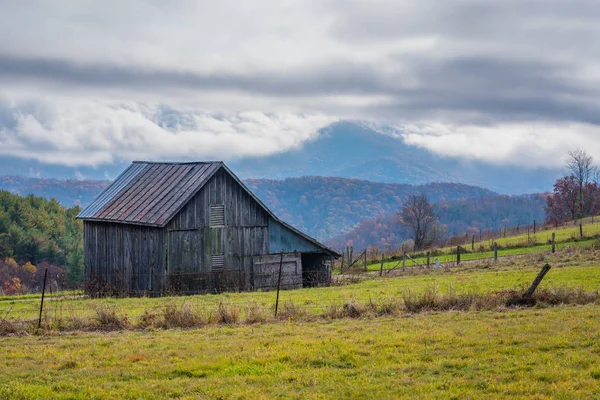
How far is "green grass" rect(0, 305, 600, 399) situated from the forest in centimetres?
7394

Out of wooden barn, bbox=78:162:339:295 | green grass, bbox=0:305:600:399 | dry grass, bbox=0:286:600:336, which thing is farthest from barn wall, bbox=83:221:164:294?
green grass, bbox=0:305:600:399

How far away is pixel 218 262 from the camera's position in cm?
4003

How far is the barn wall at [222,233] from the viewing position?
3872cm

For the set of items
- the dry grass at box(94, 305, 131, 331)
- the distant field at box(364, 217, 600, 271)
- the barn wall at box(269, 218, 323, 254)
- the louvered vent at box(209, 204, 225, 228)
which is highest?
the louvered vent at box(209, 204, 225, 228)

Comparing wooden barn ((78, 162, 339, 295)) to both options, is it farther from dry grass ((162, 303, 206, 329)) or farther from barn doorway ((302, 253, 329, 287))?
dry grass ((162, 303, 206, 329))

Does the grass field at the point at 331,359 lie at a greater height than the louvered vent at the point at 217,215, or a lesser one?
lesser

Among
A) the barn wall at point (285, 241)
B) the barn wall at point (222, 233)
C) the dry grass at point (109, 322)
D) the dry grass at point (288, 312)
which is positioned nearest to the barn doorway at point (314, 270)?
the barn wall at point (285, 241)

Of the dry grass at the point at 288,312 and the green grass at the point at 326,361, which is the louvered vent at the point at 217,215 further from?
the green grass at the point at 326,361

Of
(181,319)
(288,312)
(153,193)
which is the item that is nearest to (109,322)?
(181,319)

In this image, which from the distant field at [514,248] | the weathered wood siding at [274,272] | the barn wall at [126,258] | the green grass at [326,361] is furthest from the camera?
the distant field at [514,248]

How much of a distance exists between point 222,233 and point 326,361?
27.4 meters

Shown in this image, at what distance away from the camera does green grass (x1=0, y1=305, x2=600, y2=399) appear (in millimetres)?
11406

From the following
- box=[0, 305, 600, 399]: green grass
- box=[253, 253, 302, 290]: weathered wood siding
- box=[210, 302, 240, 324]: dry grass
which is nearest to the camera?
box=[0, 305, 600, 399]: green grass

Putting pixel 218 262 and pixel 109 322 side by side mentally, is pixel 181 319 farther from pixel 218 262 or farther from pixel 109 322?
pixel 218 262
